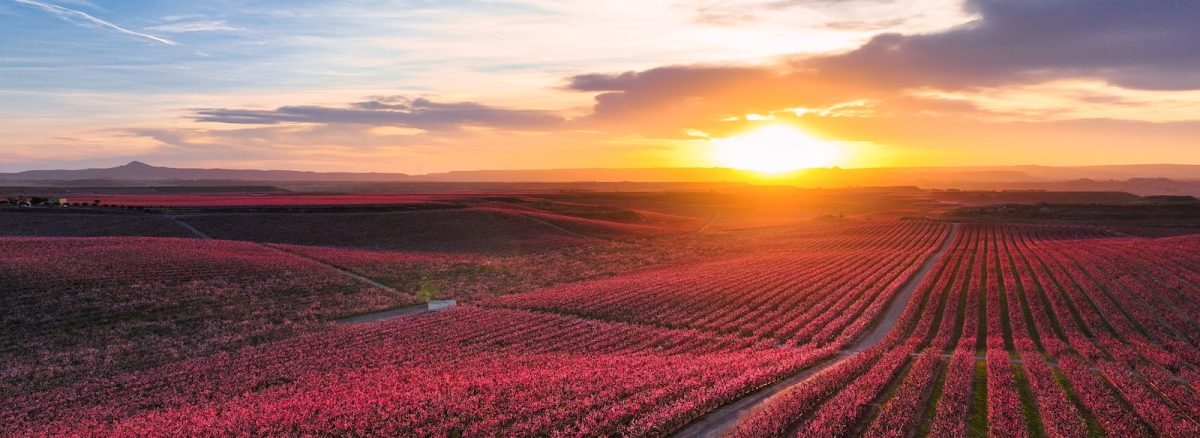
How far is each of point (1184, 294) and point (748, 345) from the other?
24.9 m

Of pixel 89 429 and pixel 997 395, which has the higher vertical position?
pixel 997 395

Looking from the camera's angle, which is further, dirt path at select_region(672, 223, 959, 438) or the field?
the field

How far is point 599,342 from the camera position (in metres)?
26.6

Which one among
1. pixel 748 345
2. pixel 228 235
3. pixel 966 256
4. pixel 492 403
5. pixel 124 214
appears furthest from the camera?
pixel 124 214

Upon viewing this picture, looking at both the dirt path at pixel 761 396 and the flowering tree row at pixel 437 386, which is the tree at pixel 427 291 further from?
the dirt path at pixel 761 396

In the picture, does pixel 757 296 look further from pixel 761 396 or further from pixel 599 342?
pixel 761 396

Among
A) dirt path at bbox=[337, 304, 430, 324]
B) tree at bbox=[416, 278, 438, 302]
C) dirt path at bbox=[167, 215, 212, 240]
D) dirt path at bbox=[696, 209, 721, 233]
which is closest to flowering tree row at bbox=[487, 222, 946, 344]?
dirt path at bbox=[337, 304, 430, 324]

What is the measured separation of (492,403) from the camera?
53.8 ft

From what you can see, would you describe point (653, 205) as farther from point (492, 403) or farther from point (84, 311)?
point (492, 403)

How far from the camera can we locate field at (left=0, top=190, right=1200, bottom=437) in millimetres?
15633

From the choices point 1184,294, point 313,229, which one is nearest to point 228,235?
point 313,229

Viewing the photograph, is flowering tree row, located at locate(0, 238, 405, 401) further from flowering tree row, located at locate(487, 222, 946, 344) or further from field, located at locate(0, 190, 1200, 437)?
flowering tree row, located at locate(487, 222, 946, 344)

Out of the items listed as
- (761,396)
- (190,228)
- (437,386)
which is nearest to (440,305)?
(437,386)

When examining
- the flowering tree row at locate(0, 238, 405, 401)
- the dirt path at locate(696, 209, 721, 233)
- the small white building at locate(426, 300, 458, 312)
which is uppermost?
the flowering tree row at locate(0, 238, 405, 401)
